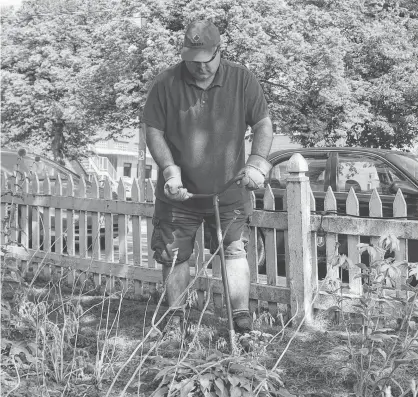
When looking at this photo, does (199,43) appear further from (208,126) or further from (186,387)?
(186,387)

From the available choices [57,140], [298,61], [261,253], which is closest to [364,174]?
[261,253]

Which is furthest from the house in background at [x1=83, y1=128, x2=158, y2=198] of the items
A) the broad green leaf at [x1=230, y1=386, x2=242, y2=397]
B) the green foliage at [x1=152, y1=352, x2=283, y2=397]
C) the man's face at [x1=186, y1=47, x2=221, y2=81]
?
the broad green leaf at [x1=230, y1=386, x2=242, y2=397]

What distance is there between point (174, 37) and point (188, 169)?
69.5 feet

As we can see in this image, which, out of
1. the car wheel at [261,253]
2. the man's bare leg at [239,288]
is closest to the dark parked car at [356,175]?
the car wheel at [261,253]

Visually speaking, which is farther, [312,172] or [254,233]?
[312,172]

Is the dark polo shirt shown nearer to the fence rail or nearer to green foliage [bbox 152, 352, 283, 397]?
the fence rail

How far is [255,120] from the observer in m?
4.20

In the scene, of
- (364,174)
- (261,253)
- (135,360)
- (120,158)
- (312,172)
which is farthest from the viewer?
(120,158)

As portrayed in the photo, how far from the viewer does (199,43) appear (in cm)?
393

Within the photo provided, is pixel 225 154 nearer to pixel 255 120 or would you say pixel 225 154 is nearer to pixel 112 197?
pixel 255 120

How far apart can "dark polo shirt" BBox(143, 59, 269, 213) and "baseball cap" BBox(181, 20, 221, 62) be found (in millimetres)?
219

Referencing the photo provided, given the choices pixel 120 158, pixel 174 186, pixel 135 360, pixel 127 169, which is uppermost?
pixel 120 158

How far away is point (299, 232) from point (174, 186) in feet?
5.11

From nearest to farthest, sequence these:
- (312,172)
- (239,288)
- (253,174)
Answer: (253,174), (239,288), (312,172)
